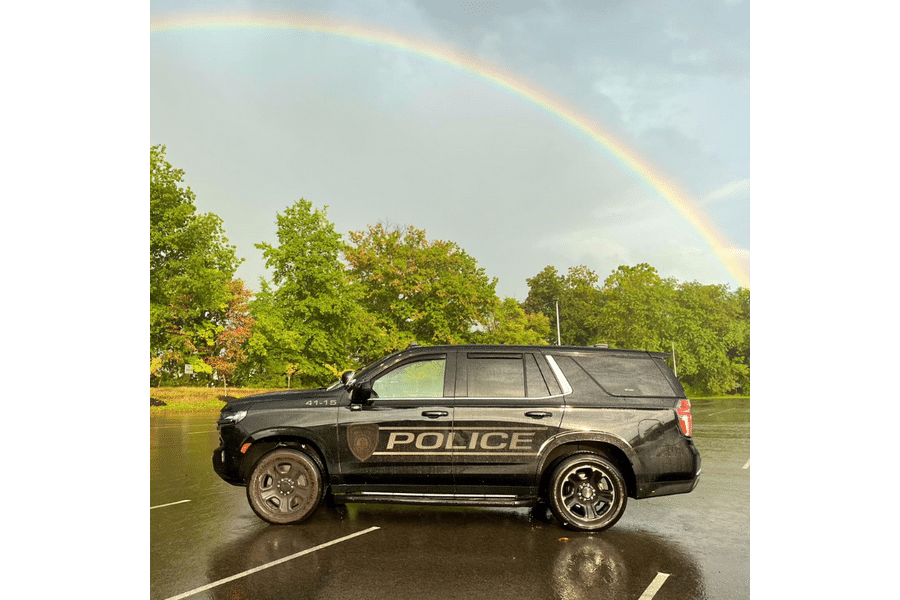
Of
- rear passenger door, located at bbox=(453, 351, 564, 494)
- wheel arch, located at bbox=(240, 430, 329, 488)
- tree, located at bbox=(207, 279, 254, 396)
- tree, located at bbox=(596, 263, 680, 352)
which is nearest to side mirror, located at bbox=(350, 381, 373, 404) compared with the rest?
wheel arch, located at bbox=(240, 430, 329, 488)

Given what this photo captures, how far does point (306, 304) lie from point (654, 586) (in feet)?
96.4

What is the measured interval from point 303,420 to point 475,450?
200 cm

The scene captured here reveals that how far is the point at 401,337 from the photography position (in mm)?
35188

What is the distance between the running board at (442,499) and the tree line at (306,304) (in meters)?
26.1

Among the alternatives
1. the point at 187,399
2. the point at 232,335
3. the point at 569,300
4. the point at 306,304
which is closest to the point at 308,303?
the point at 306,304

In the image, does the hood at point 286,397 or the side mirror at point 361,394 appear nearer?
the side mirror at point 361,394

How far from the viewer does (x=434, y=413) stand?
6734mm

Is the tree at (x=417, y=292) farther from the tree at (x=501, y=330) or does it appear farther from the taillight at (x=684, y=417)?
the taillight at (x=684, y=417)

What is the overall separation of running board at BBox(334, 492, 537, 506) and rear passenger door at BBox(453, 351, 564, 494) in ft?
0.25

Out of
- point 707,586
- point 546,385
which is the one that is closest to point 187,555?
point 546,385

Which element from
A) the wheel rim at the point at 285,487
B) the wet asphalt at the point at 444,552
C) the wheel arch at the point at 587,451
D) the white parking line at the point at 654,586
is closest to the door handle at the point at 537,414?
the wheel arch at the point at 587,451

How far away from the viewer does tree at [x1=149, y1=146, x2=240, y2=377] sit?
30781mm

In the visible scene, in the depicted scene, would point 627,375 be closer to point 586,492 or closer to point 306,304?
point 586,492

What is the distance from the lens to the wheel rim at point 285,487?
676 centimetres
